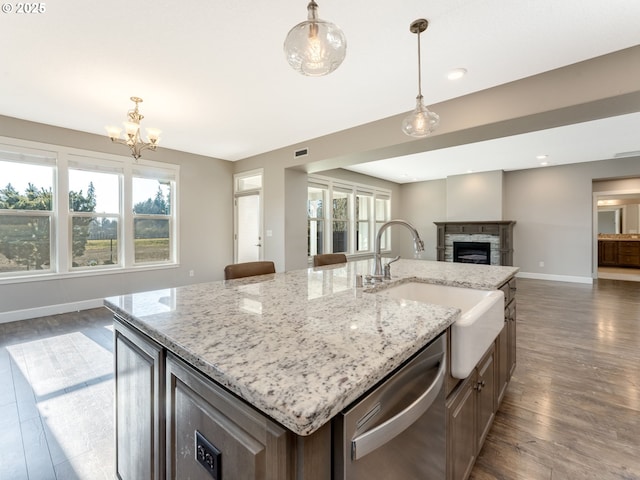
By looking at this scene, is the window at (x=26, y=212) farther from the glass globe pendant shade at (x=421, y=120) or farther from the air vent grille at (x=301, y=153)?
the glass globe pendant shade at (x=421, y=120)

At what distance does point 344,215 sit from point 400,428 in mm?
6689

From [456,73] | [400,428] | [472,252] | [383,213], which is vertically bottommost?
[400,428]

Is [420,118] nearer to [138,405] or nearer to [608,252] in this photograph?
[138,405]

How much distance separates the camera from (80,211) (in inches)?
168

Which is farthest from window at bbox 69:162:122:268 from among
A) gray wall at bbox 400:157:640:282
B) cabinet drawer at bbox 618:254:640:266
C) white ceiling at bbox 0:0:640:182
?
cabinet drawer at bbox 618:254:640:266

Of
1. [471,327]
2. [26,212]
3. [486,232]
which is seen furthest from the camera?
[486,232]

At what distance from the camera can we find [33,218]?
392cm

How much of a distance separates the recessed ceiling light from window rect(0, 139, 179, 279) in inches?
178

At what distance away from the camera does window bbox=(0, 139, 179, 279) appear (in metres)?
3.79

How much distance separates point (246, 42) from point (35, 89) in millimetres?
2467

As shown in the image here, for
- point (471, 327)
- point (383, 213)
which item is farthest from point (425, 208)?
point (471, 327)

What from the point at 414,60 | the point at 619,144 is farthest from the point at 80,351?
the point at 619,144

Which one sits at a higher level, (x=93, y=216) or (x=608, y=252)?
(x=93, y=216)

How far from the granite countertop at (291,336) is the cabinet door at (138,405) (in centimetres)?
10
